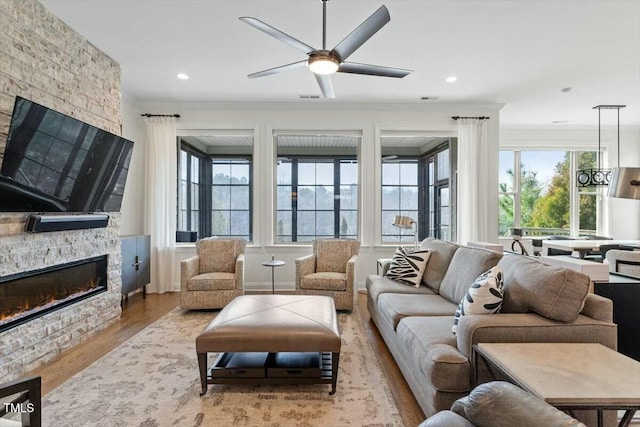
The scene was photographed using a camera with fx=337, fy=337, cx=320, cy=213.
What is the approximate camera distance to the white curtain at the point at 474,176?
17.1 ft

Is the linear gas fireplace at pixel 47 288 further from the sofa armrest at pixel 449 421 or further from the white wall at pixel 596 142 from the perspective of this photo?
the white wall at pixel 596 142

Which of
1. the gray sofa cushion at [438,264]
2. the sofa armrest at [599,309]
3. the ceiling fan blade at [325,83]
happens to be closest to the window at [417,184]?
the gray sofa cushion at [438,264]

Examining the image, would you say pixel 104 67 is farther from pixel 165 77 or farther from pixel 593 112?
pixel 593 112

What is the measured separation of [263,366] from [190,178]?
13.1ft

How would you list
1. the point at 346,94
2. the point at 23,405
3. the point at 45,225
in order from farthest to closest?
1. the point at 346,94
2. the point at 45,225
3. the point at 23,405

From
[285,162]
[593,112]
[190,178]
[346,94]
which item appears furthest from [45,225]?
[593,112]

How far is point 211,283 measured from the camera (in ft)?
13.1

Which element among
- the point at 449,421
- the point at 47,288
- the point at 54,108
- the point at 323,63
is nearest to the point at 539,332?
the point at 449,421

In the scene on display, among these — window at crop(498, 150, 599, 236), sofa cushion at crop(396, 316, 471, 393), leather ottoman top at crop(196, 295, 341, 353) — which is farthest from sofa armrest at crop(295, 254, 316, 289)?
window at crop(498, 150, 599, 236)

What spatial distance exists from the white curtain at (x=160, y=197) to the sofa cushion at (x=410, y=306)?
3.43 meters

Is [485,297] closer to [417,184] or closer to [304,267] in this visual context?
[304,267]

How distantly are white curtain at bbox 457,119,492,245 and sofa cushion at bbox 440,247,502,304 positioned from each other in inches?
92.5

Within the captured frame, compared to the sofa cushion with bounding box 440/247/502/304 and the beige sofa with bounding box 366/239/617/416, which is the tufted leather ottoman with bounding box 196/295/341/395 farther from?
the sofa cushion with bounding box 440/247/502/304

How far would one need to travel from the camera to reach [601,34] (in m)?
3.21
